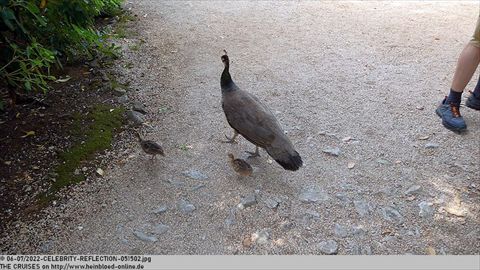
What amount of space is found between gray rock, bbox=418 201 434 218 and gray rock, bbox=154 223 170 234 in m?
1.99

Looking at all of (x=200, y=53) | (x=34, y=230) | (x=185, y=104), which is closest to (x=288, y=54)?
(x=200, y=53)

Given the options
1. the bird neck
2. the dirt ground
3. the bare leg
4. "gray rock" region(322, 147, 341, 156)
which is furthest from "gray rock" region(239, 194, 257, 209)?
the bare leg

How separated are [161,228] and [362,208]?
159 cm

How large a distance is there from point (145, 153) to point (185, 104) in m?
0.99

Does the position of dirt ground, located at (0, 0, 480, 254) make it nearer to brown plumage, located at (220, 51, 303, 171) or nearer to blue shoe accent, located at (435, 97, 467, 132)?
blue shoe accent, located at (435, 97, 467, 132)

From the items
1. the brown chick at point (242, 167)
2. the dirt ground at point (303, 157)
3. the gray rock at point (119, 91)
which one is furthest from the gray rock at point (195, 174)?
the gray rock at point (119, 91)

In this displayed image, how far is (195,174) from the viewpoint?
3.58 m

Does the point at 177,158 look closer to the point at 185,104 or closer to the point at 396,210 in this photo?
the point at 185,104

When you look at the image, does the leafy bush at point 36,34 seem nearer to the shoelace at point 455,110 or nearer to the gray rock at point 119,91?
the gray rock at point 119,91

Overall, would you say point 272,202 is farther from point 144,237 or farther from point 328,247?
point 144,237

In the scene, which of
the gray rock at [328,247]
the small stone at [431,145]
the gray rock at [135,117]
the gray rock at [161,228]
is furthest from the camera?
the gray rock at [135,117]

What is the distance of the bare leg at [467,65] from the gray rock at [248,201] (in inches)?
103

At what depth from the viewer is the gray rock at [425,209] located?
3227 mm

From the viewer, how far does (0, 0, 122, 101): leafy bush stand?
308cm
